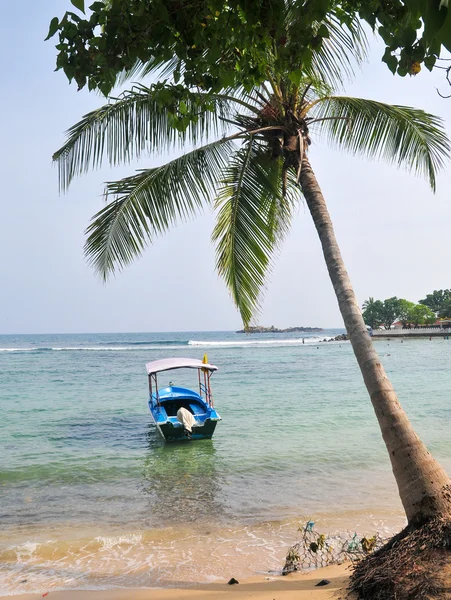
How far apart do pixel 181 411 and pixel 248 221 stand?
747cm

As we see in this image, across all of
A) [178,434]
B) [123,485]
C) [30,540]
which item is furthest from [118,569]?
[178,434]

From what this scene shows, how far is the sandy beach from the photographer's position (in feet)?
15.0

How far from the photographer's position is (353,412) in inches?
712

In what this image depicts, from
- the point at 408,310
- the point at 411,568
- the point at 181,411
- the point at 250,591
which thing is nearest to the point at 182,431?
the point at 181,411

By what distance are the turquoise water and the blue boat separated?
31 cm

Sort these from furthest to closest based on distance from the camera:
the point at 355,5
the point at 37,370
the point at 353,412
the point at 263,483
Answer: the point at 37,370, the point at 353,412, the point at 263,483, the point at 355,5

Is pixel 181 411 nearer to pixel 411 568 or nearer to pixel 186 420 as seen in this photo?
pixel 186 420

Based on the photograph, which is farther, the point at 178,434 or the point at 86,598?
the point at 178,434

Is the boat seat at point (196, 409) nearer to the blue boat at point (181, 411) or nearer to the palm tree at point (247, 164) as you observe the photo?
the blue boat at point (181, 411)

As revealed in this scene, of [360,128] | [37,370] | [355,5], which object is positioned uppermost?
[360,128]

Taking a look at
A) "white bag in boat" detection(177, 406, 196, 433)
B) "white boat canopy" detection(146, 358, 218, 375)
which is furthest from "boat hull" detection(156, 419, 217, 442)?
"white boat canopy" detection(146, 358, 218, 375)

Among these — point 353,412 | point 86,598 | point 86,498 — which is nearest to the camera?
point 86,598

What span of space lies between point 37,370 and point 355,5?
39.8 meters

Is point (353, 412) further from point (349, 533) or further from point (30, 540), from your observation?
point (30, 540)
